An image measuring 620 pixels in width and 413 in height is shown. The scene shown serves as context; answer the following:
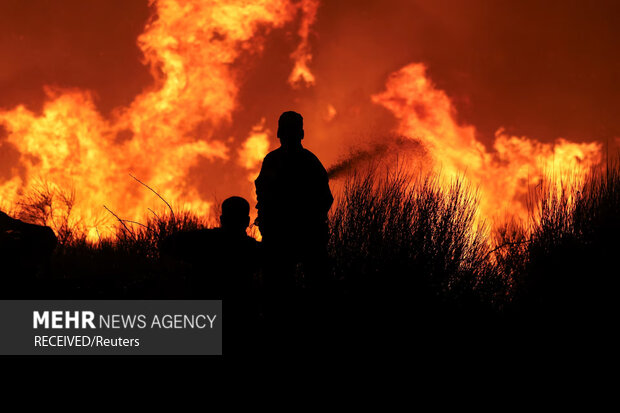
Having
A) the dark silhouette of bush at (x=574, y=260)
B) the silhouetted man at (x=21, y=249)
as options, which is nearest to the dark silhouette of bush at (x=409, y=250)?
the dark silhouette of bush at (x=574, y=260)

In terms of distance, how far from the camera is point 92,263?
1159cm

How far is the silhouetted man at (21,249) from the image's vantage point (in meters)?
6.52

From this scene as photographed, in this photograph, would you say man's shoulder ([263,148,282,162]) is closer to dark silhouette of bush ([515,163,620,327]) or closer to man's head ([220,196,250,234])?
man's head ([220,196,250,234])

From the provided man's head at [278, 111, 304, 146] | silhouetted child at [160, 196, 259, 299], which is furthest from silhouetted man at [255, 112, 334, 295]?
silhouetted child at [160, 196, 259, 299]

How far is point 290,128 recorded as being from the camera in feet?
15.7

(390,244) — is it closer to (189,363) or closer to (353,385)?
(353,385)

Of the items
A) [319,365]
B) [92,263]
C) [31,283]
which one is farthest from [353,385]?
[92,263]

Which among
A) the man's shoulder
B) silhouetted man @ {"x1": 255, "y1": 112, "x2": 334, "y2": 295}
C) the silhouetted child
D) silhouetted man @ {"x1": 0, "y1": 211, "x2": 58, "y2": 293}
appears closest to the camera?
the silhouetted child

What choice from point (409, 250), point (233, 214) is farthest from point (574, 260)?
point (233, 214)

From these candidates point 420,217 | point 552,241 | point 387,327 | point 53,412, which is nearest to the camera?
point 53,412

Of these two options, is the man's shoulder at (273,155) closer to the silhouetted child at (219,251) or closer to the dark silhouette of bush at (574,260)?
the silhouetted child at (219,251)

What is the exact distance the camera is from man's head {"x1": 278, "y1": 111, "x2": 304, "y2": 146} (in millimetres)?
4789

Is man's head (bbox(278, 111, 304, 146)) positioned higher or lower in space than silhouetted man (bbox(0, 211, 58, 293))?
higher

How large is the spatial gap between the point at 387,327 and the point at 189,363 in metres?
2.30
